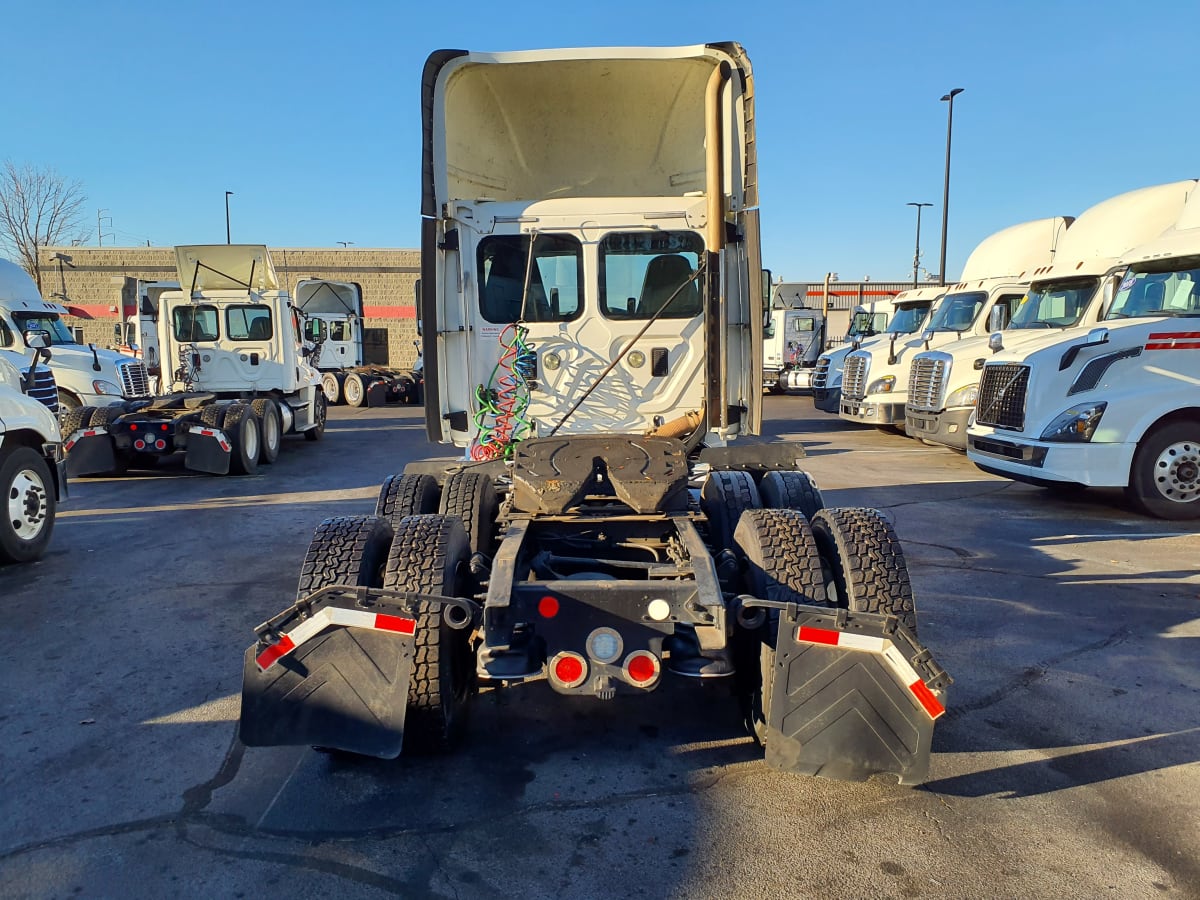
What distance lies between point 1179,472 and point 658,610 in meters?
7.37

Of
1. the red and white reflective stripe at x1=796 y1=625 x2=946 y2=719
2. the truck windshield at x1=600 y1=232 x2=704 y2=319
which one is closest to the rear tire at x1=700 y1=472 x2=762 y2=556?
the truck windshield at x1=600 y1=232 x2=704 y2=319

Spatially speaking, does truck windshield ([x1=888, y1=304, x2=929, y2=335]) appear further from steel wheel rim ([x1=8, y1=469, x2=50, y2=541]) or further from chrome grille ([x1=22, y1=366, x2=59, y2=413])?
steel wheel rim ([x1=8, y1=469, x2=50, y2=541])

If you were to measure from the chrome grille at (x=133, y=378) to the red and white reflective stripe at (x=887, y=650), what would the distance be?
592 inches

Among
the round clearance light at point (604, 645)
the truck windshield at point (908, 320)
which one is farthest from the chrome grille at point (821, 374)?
the round clearance light at point (604, 645)

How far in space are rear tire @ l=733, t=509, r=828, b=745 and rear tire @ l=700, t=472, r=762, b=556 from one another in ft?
2.78

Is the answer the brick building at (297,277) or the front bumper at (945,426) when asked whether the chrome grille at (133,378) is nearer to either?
the front bumper at (945,426)

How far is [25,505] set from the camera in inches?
272

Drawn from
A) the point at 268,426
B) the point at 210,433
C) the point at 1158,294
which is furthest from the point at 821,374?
the point at 210,433

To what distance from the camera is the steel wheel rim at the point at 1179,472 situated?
8094 mm

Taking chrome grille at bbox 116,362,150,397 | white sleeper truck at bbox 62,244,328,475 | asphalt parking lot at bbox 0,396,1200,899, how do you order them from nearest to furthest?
asphalt parking lot at bbox 0,396,1200,899 → white sleeper truck at bbox 62,244,328,475 → chrome grille at bbox 116,362,150,397

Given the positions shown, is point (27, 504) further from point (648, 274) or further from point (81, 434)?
point (648, 274)

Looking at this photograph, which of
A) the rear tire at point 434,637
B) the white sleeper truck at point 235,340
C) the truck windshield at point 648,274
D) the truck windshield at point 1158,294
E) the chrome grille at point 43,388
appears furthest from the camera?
the white sleeper truck at point 235,340

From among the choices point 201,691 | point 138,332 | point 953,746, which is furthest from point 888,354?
point 138,332

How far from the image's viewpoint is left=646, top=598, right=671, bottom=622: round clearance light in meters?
3.19
